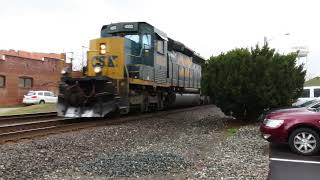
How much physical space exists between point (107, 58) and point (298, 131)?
8836 millimetres

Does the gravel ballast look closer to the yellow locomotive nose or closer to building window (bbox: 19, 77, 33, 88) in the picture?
the yellow locomotive nose

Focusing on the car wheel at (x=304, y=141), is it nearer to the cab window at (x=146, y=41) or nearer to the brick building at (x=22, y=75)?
the cab window at (x=146, y=41)

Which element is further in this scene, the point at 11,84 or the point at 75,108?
the point at 11,84

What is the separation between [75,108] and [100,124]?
4.25 ft

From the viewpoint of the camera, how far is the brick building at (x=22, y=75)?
4344 centimetres

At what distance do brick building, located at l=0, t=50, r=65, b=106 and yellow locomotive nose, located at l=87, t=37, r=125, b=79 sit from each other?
22555 mm

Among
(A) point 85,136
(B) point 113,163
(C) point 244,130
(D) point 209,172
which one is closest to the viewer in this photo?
(D) point 209,172

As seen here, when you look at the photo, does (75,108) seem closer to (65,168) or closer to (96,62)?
(96,62)

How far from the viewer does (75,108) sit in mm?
16516

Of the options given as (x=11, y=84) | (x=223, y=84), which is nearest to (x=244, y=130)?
(x=223, y=84)

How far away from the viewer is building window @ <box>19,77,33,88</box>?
4634 centimetres

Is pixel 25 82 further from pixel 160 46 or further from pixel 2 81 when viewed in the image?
pixel 160 46

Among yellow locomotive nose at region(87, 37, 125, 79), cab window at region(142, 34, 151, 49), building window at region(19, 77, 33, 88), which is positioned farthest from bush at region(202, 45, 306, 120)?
building window at region(19, 77, 33, 88)

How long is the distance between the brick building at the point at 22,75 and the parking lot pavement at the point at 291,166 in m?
31.4
